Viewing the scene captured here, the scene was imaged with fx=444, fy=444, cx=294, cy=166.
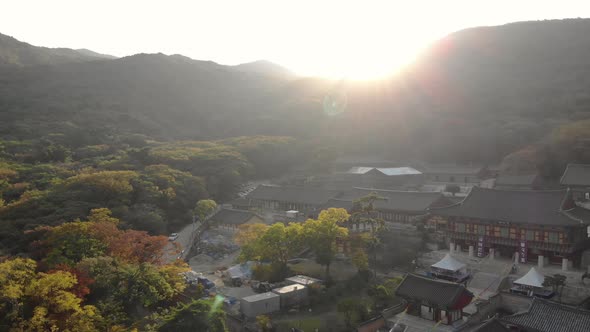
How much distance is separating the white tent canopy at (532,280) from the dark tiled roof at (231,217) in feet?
73.1

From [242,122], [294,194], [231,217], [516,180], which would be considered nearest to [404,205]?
[294,194]

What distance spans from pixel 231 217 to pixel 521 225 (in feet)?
77.0

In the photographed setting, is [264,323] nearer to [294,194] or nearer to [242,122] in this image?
[294,194]

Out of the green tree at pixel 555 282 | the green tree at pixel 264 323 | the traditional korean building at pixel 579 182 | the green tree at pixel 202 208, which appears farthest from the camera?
the green tree at pixel 202 208

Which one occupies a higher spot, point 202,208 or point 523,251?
point 523,251

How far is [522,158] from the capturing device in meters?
45.6

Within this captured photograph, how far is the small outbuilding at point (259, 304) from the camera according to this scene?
23141mm

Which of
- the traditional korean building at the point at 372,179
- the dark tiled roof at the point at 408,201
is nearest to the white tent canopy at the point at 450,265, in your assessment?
the dark tiled roof at the point at 408,201

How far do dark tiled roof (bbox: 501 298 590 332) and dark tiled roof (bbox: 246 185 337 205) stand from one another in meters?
23.2

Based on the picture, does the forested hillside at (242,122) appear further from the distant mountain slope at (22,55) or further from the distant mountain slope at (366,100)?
the distant mountain slope at (22,55)

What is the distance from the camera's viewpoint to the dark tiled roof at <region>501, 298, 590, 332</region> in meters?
17.9

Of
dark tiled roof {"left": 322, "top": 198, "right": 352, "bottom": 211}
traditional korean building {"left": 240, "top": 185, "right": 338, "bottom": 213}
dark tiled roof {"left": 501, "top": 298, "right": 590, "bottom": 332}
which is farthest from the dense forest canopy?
dark tiled roof {"left": 501, "top": 298, "right": 590, "bottom": 332}

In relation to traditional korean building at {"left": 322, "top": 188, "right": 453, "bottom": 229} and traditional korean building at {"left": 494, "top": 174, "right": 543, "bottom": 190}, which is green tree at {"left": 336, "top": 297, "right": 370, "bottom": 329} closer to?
traditional korean building at {"left": 322, "top": 188, "right": 453, "bottom": 229}

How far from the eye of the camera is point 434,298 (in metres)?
21.3
